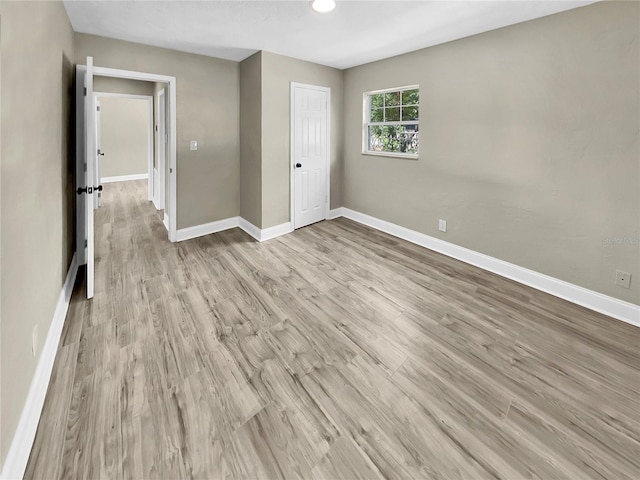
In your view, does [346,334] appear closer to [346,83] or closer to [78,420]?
[78,420]

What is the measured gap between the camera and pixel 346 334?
8.07 ft

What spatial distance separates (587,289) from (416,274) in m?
1.47

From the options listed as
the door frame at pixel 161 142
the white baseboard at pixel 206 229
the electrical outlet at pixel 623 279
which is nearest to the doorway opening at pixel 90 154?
the white baseboard at pixel 206 229

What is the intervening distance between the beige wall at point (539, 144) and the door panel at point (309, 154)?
1.19 metres

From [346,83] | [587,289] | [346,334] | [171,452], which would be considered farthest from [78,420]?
[346,83]

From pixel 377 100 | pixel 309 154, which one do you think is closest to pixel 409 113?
Answer: pixel 377 100

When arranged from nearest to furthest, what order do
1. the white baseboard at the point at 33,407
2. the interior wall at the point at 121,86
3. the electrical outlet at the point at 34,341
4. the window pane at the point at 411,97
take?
the white baseboard at the point at 33,407 < the electrical outlet at the point at 34,341 < the window pane at the point at 411,97 < the interior wall at the point at 121,86

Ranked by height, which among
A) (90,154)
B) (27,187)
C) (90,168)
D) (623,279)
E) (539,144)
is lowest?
(623,279)

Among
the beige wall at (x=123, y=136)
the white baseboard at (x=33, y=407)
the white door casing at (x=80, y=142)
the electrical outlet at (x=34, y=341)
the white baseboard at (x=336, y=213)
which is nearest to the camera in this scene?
the white baseboard at (x=33, y=407)

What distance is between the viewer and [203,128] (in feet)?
14.7

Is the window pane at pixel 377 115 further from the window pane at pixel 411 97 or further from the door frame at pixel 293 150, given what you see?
the door frame at pixel 293 150

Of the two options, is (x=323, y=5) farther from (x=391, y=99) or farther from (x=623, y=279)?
(x=623, y=279)

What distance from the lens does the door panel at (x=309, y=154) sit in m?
4.74

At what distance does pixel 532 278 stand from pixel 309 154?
333 cm
